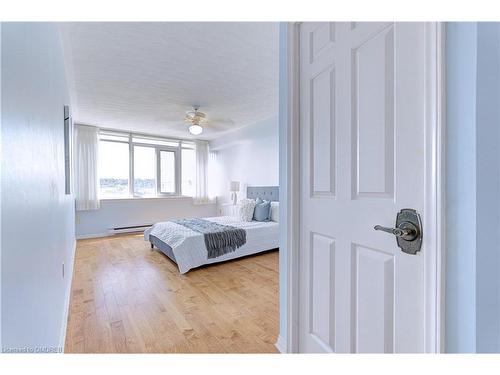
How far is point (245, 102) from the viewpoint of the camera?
370cm

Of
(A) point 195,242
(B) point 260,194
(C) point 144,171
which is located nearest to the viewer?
(A) point 195,242

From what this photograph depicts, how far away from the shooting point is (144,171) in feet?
18.6

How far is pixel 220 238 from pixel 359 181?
2531 millimetres

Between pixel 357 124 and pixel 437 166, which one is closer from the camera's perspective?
pixel 437 166

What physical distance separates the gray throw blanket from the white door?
1.98m

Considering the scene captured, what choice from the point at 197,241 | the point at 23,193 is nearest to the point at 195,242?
the point at 197,241

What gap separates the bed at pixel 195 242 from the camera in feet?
9.62

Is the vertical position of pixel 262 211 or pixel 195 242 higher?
pixel 262 211

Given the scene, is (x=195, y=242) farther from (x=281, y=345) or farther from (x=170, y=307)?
(x=281, y=345)

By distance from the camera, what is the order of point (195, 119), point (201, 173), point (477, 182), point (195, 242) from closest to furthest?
point (477, 182)
point (195, 242)
point (195, 119)
point (201, 173)

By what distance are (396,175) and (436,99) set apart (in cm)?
26

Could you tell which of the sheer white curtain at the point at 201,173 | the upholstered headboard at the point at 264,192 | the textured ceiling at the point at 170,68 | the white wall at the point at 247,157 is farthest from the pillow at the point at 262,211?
the sheer white curtain at the point at 201,173
